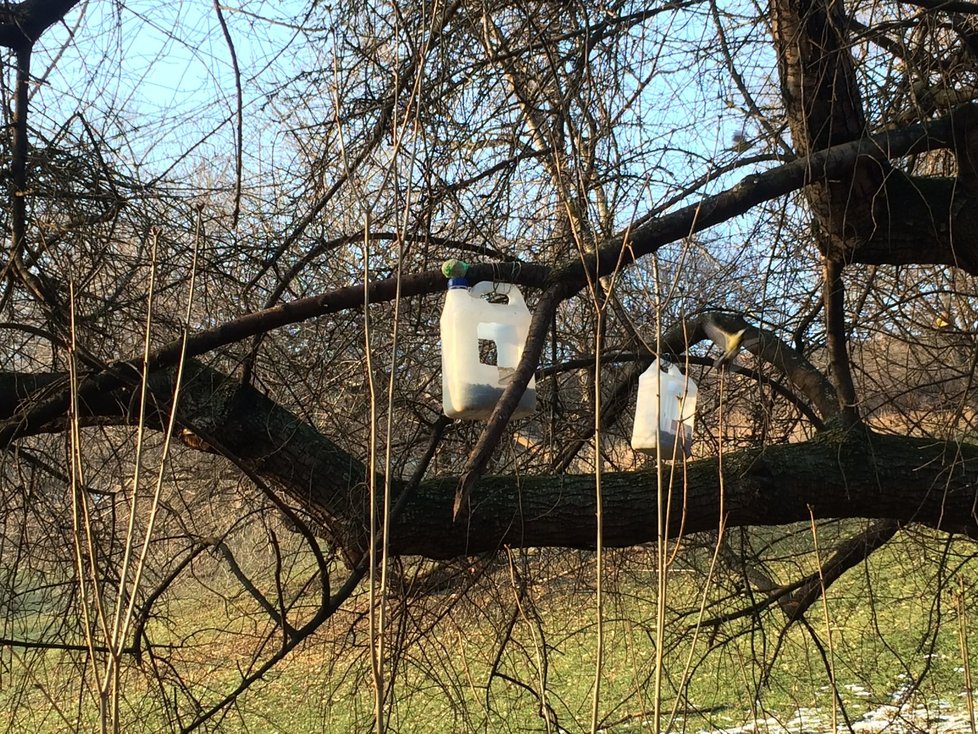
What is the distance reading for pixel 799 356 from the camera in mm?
4039

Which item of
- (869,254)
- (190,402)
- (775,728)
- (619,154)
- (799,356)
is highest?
(619,154)

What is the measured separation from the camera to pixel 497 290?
9.04ft

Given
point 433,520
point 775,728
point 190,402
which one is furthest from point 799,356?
point 775,728

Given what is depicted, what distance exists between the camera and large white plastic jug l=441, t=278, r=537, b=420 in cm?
238

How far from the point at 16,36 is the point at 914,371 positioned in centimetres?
373

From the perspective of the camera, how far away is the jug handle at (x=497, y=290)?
8.71 ft

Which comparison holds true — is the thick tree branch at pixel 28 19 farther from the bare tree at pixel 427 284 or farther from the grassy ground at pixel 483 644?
the grassy ground at pixel 483 644

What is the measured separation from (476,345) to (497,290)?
0.33 metres

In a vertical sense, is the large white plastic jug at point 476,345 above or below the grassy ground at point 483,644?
above

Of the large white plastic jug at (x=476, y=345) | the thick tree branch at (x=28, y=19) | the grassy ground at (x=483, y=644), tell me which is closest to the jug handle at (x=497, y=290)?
the large white plastic jug at (x=476, y=345)

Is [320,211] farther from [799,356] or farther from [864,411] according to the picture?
[864,411]

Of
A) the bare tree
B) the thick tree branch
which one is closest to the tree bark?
the bare tree

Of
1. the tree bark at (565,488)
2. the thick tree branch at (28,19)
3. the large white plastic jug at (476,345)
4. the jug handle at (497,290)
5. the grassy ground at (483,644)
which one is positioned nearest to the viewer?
the large white plastic jug at (476,345)

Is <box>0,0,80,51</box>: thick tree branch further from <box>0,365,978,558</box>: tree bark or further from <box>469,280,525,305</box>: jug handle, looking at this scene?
<box>469,280,525,305</box>: jug handle
